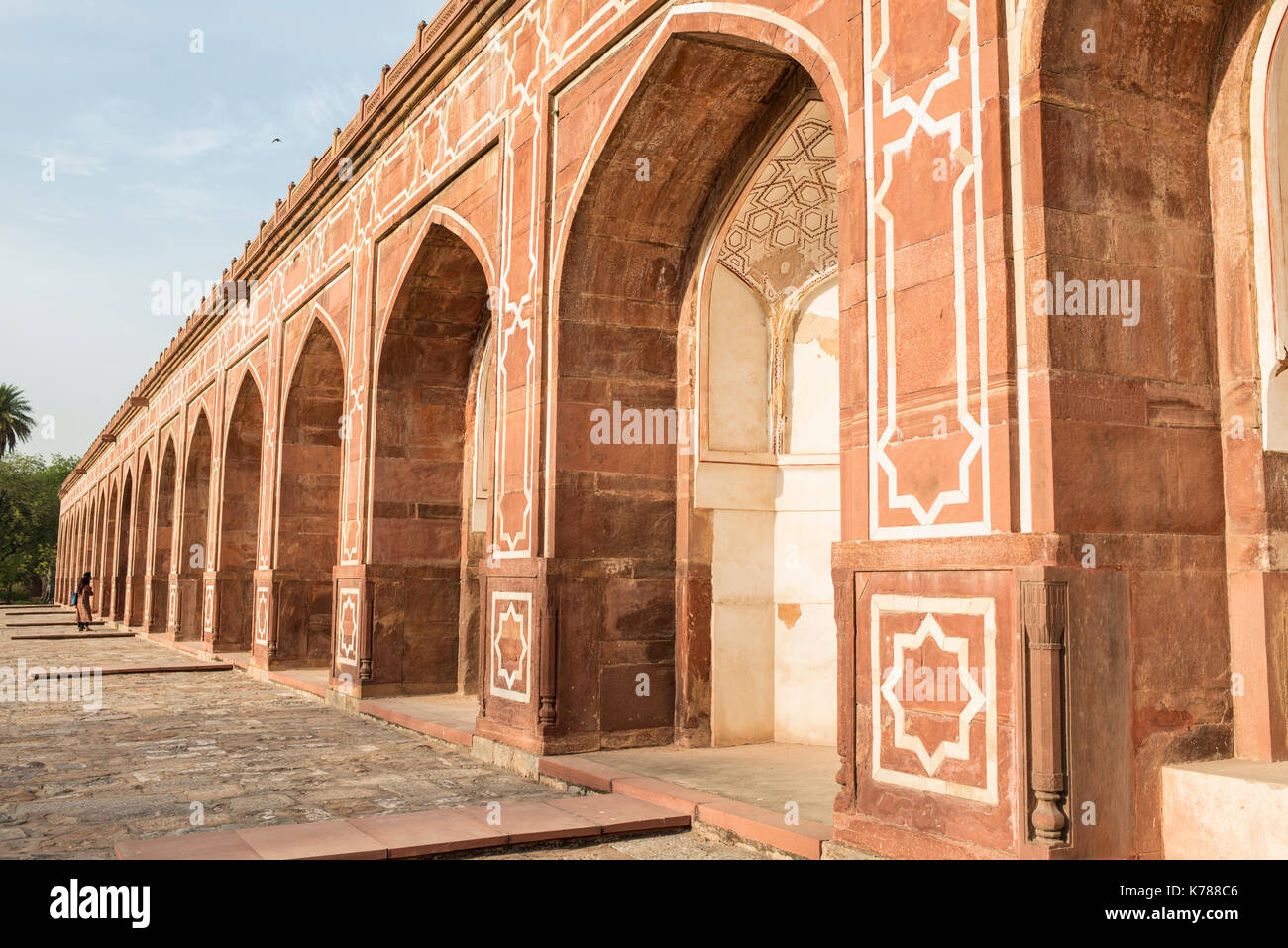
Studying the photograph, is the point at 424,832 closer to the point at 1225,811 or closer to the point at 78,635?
the point at 1225,811

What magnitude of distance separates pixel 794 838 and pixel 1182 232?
2.75m

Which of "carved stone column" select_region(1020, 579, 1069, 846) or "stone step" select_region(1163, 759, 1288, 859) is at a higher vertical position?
"carved stone column" select_region(1020, 579, 1069, 846)

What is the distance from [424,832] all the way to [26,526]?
5733 centimetres

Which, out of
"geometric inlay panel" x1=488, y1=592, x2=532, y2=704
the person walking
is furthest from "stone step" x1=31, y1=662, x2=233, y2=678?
the person walking

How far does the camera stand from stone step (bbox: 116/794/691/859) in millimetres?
4219

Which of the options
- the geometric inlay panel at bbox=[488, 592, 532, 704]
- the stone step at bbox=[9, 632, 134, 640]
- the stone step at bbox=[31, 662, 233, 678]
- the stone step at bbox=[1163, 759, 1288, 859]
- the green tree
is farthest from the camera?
the green tree

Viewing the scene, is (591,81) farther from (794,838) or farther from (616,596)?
(794,838)

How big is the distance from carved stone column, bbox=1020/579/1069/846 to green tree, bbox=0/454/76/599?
55788 millimetres

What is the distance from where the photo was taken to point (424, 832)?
461 centimetres

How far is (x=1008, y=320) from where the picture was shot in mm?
3764

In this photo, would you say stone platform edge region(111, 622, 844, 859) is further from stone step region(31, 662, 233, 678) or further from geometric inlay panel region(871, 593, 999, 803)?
stone step region(31, 662, 233, 678)

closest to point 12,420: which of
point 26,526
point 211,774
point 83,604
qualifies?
point 26,526

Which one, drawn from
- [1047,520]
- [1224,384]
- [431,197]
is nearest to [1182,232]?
[1224,384]

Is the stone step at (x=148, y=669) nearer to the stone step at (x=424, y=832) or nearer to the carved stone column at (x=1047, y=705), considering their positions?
the stone step at (x=424, y=832)
